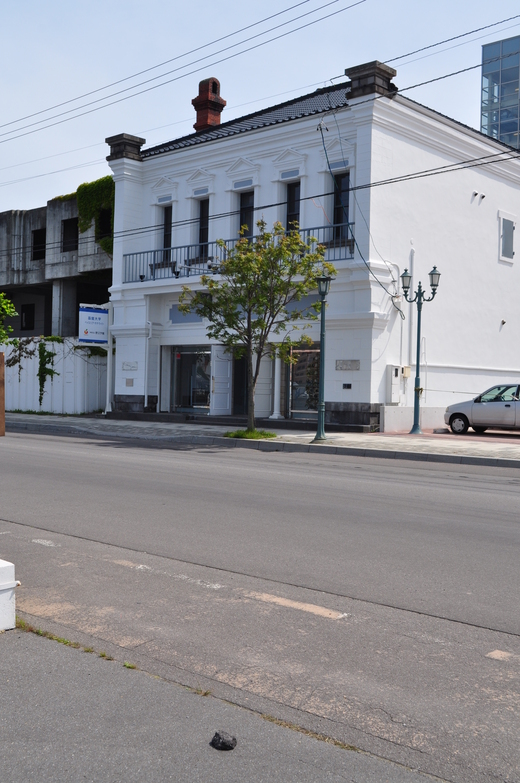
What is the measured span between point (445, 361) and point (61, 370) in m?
15.0

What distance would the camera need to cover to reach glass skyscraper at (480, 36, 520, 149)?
8200 cm

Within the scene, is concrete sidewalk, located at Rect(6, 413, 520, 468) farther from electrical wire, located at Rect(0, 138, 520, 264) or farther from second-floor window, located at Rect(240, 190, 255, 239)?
electrical wire, located at Rect(0, 138, 520, 264)

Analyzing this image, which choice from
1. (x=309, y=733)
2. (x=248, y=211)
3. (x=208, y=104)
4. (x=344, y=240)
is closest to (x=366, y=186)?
(x=344, y=240)

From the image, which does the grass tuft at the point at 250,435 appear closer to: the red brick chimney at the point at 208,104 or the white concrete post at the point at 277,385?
the white concrete post at the point at 277,385

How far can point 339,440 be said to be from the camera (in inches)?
803

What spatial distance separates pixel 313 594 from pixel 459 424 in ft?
59.4

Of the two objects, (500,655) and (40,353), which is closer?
(500,655)

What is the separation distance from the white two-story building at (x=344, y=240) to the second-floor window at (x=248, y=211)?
6 centimetres

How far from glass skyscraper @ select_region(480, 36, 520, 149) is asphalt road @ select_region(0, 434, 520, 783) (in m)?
80.2

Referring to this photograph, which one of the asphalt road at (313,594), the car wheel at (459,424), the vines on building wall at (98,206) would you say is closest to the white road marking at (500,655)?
the asphalt road at (313,594)

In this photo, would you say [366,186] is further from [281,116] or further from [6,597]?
[6,597]

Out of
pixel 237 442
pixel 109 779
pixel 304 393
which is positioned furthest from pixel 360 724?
pixel 304 393

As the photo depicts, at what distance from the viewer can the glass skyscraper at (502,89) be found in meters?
82.0

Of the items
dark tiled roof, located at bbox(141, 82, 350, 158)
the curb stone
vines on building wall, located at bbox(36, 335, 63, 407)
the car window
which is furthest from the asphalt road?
vines on building wall, located at bbox(36, 335, 63, 407)
